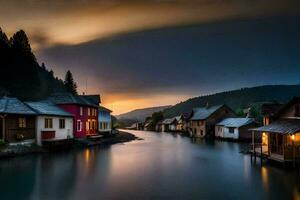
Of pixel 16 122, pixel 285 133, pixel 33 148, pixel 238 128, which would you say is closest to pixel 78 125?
pixel 33 148

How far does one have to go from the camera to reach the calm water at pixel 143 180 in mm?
20422

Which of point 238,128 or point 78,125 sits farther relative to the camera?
point 238,128

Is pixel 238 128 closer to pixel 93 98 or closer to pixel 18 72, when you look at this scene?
pixel 93 98

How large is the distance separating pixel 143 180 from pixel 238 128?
155 feet

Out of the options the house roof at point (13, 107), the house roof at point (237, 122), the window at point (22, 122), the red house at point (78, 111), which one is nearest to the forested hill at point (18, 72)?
the red house at point (78, 111)

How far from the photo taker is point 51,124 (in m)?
49.5

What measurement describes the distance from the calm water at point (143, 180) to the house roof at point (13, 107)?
7396mm

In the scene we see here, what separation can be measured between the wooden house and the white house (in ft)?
3.82

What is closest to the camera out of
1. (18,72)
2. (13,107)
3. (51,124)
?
(13,107)

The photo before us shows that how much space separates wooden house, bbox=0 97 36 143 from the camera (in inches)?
1564

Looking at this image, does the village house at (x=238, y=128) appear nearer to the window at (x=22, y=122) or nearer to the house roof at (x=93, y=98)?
the house roof at (x=93, y=98)

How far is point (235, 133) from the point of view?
2756 inches

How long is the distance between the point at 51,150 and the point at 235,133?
39517 mm

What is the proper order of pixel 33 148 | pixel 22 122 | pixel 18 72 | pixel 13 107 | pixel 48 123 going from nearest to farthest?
1. pixel 13 107
2. pixel 22 122
3. pixel 33 148
4. pixel 48 123
5. pixel 18 72
